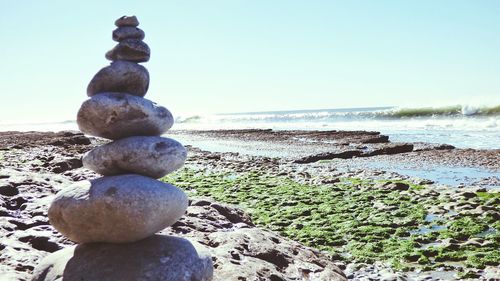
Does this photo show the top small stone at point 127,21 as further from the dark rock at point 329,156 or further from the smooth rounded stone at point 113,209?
the dark rock at point 329,156

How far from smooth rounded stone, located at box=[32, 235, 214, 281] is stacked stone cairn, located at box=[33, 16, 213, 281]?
0.01m

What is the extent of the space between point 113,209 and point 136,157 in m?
0.78

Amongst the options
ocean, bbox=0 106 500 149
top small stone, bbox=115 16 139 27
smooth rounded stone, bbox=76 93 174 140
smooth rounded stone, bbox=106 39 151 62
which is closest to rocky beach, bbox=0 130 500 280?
smooth rounded stone, bbox=76 93 174 140

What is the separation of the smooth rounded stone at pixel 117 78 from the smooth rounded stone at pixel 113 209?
117 centimetres

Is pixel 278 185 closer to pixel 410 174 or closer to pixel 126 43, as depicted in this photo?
pixel 410 174

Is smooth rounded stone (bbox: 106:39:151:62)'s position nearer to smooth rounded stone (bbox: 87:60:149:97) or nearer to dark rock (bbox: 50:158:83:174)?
smooth rounded stone (bbox: 87:60:149:97)

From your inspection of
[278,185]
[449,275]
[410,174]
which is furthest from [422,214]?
[410,174]

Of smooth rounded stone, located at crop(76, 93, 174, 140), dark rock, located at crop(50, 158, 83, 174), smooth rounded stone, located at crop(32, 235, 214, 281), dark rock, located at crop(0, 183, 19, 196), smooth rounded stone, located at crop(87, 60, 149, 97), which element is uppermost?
smooth rounded stone, located at crop(87, 60, 149, 97)

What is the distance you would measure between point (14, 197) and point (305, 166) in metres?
15.2

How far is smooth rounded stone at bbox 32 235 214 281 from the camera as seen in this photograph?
453cm

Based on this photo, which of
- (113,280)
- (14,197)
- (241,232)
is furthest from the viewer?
(14,197)

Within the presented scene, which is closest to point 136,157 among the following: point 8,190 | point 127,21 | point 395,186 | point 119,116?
point 119,116

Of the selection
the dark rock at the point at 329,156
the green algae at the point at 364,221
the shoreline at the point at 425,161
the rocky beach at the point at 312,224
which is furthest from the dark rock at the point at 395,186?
the dark rock at the point at 329,156

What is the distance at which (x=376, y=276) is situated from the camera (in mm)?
7344
